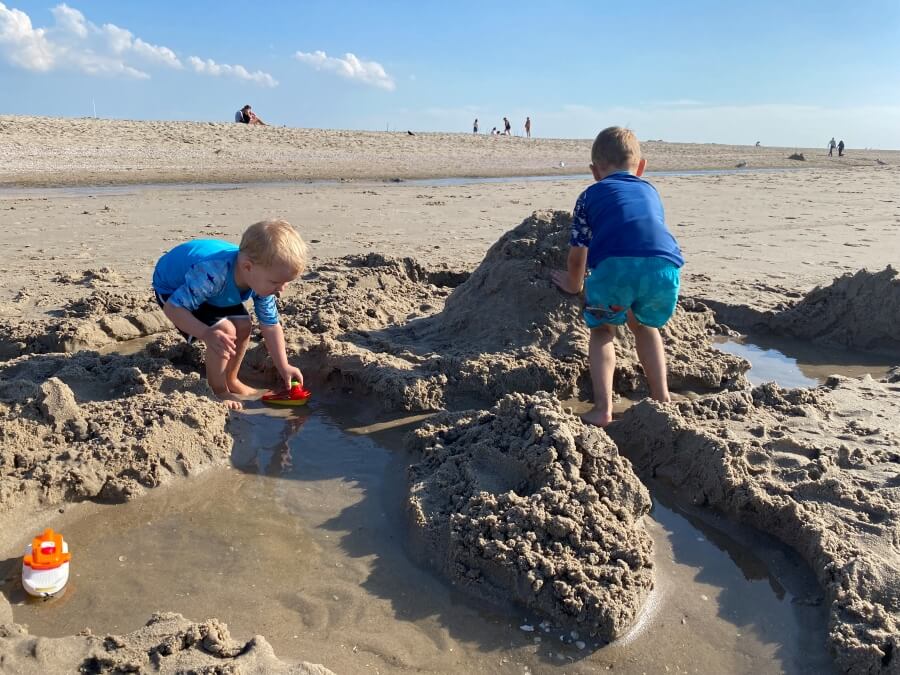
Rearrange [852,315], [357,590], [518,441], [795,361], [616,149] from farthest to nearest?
1. [852,315]
2. [795,361]
3. [616,149]
4. [518,441]
5. [357,590]

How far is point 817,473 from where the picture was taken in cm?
273

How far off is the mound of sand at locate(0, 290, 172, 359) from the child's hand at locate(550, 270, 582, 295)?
2.53 meters

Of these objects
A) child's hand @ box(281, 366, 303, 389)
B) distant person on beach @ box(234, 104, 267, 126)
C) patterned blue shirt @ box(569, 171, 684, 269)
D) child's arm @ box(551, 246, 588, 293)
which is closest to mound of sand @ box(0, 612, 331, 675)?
child's hand @ box(281, 366, 303, 389)

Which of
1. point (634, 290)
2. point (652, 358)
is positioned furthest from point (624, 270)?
point (652, 358)

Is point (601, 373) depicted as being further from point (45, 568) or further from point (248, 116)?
point (248, 116)

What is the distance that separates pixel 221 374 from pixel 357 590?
67.8 inches

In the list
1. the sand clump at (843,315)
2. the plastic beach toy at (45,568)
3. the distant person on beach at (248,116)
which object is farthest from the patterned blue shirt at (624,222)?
the distant person on beach at (248,116)

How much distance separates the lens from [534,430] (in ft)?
8.74

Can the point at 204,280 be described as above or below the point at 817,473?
above

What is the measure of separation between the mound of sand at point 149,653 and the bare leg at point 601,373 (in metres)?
1.92

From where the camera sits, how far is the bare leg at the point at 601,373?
3352 millimetres

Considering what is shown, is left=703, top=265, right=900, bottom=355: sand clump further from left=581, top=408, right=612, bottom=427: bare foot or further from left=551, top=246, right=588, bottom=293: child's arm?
left=581, top=408, right=612, bottom=427: bare foot

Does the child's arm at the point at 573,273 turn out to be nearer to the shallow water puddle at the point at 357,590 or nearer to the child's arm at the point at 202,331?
the shallow water puddle at the point at 357,590

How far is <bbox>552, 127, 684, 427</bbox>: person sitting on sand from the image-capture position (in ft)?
11.1
